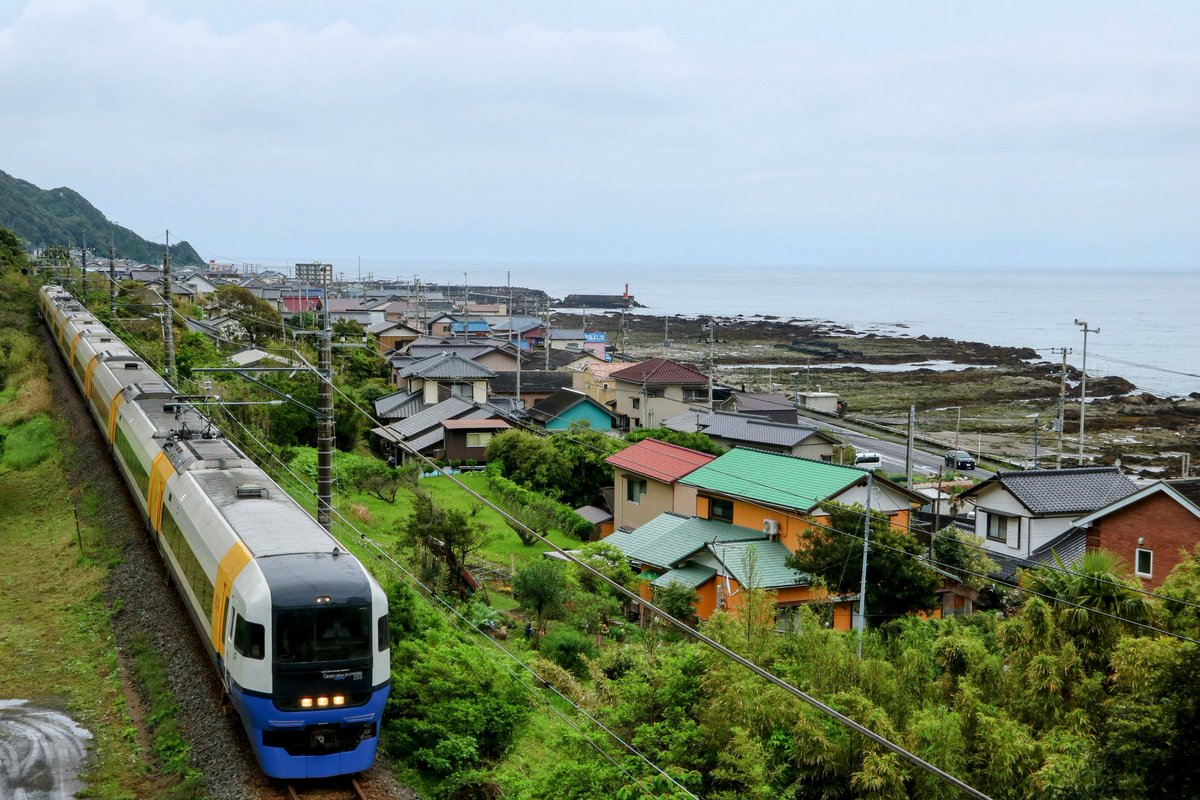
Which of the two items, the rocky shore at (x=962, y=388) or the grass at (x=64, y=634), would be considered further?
the rocky shore at (x=962, y=388)

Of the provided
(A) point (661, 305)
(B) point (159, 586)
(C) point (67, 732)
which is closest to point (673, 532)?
(B) point (159, 586)

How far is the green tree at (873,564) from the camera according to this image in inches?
734

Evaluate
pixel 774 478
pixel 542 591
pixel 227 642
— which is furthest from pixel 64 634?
pixel 774 478

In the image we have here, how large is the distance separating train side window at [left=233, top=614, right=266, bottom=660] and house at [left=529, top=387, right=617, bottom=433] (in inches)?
1258

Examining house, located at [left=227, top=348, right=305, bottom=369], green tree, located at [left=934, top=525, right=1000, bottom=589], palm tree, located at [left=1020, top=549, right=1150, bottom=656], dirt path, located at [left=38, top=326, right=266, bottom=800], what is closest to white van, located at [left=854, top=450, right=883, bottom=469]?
green tree, located at [left=934, top=525, right=1000, bottom=589]

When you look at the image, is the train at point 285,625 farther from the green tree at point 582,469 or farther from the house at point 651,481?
the green tree at point 582,469

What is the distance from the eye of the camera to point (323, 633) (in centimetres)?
906

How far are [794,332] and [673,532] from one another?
9457cm

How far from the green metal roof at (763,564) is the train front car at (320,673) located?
1072 centimetres

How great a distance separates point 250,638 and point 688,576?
13142mm

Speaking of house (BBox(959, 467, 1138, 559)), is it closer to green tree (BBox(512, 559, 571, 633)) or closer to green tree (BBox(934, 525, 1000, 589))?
green tree (BBox(934, 525, 1000, 589))

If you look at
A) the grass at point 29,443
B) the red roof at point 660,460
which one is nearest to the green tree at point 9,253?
the grass at point 29,443

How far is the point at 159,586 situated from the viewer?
14.4 meters

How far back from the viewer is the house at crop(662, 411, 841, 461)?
33.0 m
